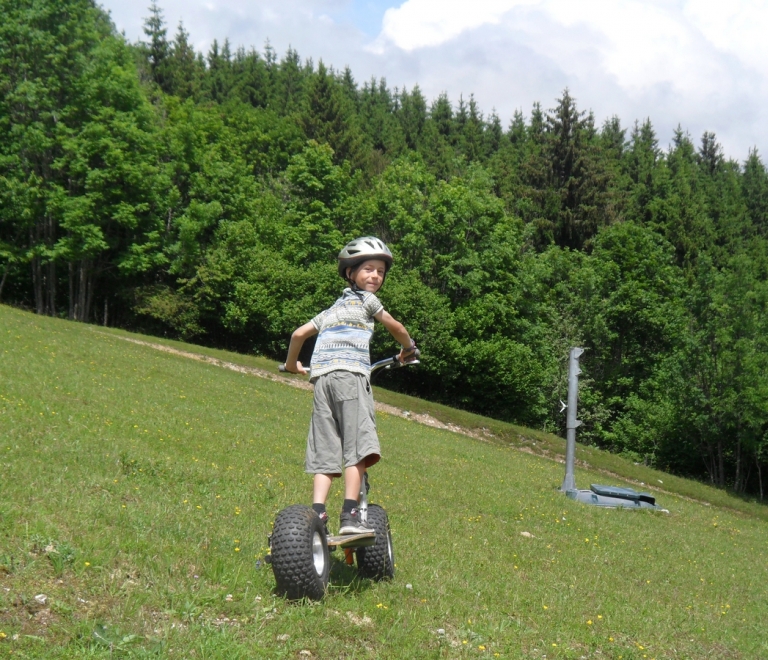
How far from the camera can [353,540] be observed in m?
5.97

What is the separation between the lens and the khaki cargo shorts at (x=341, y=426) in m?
6.20

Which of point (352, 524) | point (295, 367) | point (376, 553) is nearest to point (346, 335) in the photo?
point (295, 367)

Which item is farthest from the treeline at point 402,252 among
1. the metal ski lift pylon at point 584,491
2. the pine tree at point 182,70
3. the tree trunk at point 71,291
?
the metal ski lift pylon at point 584,491

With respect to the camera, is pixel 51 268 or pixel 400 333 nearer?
pixel 400 333

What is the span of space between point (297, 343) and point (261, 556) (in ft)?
5.58

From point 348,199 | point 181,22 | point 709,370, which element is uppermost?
point 181,22

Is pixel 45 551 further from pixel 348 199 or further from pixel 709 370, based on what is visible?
pixel 348 199

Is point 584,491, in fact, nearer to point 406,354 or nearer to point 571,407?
point 571,407

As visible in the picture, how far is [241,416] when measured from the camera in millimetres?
19500

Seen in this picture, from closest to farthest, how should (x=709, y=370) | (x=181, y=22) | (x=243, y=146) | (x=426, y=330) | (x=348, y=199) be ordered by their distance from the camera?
(x=709, y=370) → (x=426, y=330) → (x=348, y=199) → (x=243, y=146) → (x=181, y=22)

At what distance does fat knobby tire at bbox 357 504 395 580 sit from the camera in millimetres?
6617

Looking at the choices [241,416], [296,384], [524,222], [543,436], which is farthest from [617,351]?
[241,416]

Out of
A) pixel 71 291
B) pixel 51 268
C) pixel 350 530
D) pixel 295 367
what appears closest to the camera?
pixel 350 530

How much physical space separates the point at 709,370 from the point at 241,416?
3186cm
